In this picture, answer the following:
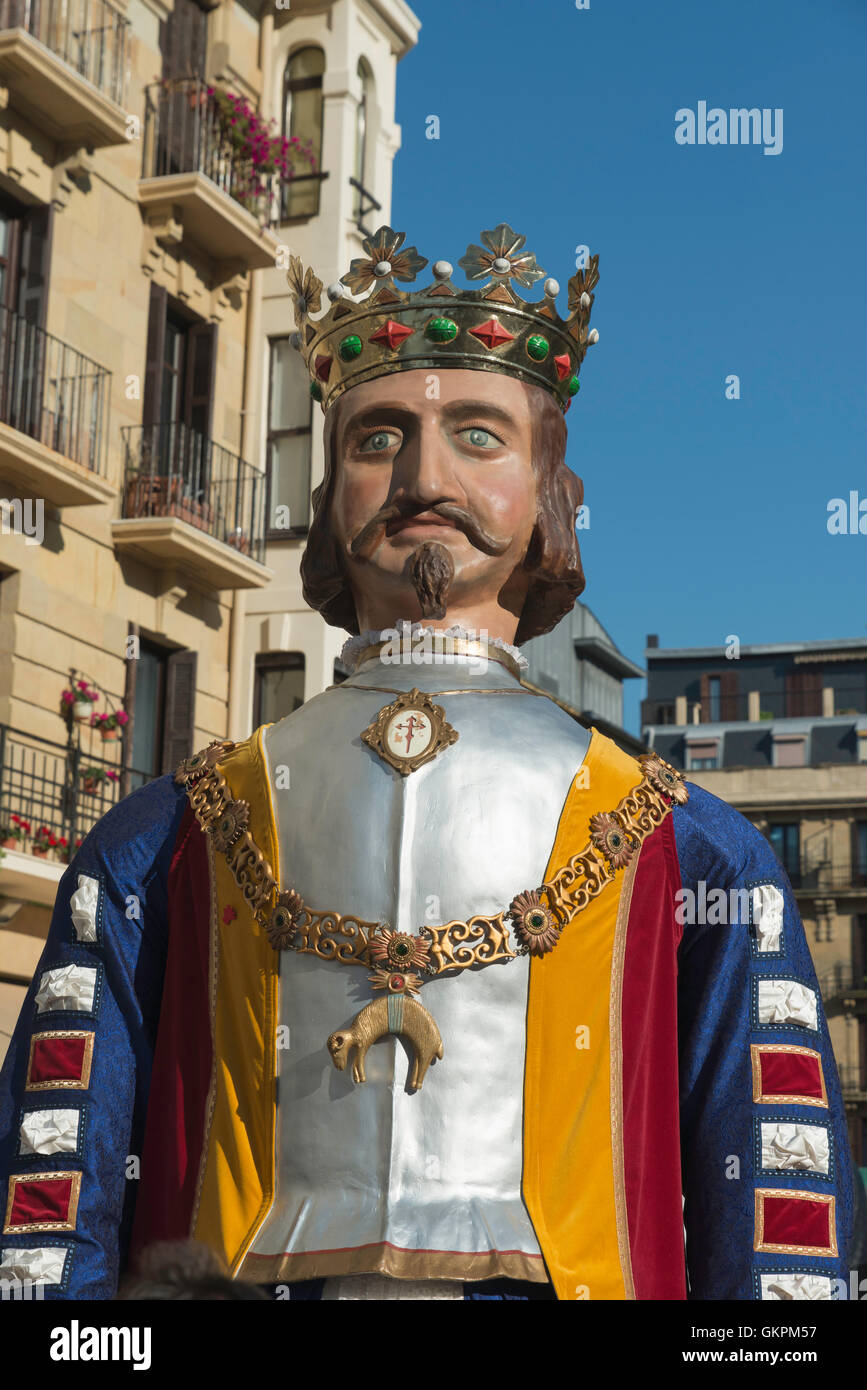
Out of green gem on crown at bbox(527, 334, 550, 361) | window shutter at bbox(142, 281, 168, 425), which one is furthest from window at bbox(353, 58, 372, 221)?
green gem on crown at bbox(527, 334, 550, 361)

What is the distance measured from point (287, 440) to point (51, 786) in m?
4.92

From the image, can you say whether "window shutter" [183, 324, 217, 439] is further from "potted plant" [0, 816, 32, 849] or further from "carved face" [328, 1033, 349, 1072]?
"carved face" [328, 1033, 349, 1072]

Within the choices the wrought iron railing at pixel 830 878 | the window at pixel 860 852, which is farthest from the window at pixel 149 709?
the window at pixel 860 852

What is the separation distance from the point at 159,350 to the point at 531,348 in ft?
39.3

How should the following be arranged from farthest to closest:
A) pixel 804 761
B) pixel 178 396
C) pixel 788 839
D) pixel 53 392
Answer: pixel 804 761, pixel 788 839, pixel 178 396, pixel 53 392

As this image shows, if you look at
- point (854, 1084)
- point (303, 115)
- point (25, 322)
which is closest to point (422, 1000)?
point (25, 322)

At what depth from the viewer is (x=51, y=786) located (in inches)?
555

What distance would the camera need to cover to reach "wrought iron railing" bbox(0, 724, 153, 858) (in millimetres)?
13547

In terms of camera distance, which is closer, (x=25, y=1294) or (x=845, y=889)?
(x=25, y=1294)

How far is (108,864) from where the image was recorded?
4113mm

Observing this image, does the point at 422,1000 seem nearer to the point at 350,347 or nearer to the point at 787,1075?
the point at 787,1075
